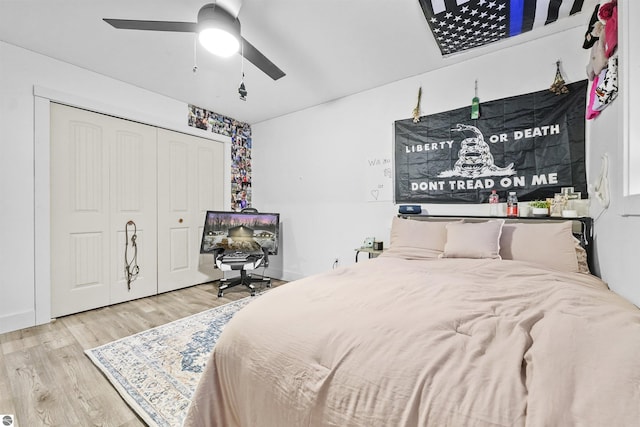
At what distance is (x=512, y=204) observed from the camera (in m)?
2.36

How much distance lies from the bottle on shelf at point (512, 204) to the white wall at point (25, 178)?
4.21m

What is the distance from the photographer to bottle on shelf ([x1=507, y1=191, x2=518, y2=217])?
2.33 metres

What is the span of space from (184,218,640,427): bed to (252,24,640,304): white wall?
0.91m

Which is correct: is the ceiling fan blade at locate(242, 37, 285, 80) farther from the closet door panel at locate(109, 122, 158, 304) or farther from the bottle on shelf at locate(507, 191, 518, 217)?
the bottle on shelf at locate(507, 191, 518, 217)

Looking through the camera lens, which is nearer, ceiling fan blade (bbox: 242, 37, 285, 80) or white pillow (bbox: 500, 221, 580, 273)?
white pillow (bbox: 500, 221, 580, 273)

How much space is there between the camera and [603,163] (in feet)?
5.89

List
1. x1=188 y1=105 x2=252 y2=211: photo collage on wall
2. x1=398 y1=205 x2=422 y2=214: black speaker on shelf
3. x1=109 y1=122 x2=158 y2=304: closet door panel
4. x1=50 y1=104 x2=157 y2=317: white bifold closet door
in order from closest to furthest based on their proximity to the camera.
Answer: x1=50 y1=104 x2=157 y2=317: white bifold closet door
x1=398 y1=205 x2=422 y2=214: black speaker on shelf
x1=109 y1=122 x2=158 y2=304: closet door panel
x1=188 y1=105 x2=252 y2=211: photo collage on wall

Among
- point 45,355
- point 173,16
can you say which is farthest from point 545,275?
point 45,355

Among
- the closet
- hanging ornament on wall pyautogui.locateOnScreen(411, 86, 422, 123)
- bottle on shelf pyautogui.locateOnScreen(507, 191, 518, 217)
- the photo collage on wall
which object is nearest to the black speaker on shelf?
bottle on shelf pyautogui.locateOnScreen(507, 191, 518, 217)

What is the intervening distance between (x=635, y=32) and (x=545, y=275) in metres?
1.22

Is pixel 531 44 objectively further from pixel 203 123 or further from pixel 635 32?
pixel 203 123

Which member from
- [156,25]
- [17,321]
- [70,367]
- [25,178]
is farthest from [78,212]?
[156,25]

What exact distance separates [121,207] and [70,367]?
5.83 feet

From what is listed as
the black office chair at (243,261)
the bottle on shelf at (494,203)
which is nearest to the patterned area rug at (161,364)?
the black office chair at (243,261)
